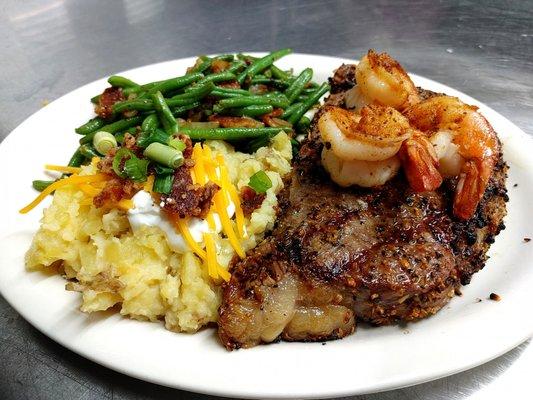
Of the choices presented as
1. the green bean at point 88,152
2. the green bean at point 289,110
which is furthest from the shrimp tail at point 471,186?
the green bean at point 88,152

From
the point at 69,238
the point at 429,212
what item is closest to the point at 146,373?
the point at 69,238

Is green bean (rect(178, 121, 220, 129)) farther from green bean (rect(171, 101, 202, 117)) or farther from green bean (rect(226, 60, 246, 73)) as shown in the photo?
green bean (rect(226, 60, 246, 73))

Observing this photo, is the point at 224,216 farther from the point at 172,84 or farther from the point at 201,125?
the point at 172,84

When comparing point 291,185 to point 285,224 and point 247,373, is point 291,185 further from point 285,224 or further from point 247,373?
point 247,373

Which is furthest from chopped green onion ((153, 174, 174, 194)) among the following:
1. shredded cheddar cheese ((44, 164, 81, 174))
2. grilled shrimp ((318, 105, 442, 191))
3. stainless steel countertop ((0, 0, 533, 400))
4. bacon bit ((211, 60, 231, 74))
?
stainless steel countertop ((0, 0, 533, 400))

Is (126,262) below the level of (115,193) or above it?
below

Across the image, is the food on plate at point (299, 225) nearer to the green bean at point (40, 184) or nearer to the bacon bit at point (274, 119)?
the green bean at point (40, 184)

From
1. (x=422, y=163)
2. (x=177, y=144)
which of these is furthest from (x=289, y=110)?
(x=422, y=163)
